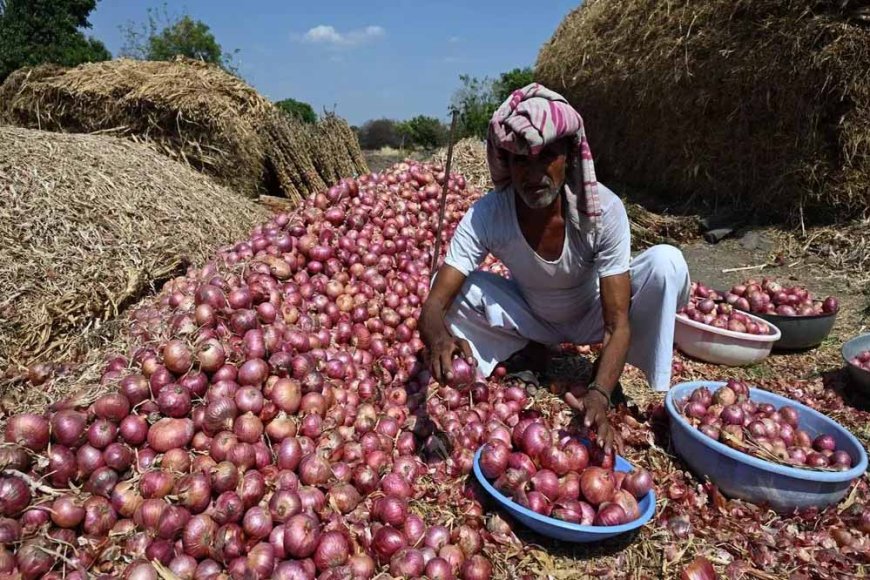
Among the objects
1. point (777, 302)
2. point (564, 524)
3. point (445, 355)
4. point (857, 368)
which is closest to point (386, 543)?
point (564, 524)

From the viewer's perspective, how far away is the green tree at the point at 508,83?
22281 millimetres

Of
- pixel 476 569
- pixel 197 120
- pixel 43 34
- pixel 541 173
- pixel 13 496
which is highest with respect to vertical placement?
pixel 43 34

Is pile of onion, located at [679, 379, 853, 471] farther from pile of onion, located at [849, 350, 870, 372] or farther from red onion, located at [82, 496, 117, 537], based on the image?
red onion, located at [82, 496, 117, 537]

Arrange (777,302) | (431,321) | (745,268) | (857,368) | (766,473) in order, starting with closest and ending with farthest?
(766,473) < (431,321) < (857,368) < (777,302) < (745,268)

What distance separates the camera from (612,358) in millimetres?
2225

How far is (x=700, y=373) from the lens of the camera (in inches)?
135

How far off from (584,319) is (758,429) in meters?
0.93

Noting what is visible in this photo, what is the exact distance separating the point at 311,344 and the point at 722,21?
6181 mm

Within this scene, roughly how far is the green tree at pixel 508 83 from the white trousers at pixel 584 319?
810 inches

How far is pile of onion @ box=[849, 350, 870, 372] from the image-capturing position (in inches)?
121

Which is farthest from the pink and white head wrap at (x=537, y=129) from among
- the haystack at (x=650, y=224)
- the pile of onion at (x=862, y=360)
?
the haystack at (x=650, y=224)

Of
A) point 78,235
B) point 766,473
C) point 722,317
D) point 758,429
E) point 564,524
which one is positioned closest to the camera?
point 564,524

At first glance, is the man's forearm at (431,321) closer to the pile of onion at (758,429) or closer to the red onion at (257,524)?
the red onion at (257,524)

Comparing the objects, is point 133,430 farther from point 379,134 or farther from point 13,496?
point 379,134
